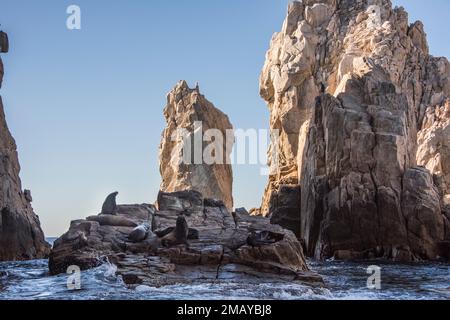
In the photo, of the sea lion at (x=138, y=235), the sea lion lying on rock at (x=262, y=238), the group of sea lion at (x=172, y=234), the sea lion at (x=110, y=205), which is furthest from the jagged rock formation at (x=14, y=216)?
the sea lion lying on rock at (x=262, y=238)

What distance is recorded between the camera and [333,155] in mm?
40531

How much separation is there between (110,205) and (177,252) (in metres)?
8.95

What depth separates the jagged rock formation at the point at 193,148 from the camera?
77.7 metres

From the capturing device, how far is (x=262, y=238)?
2106 centimetres

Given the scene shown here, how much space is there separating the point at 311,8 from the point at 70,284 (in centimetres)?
6340

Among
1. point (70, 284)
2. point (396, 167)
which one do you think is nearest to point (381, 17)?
point (396, 167)

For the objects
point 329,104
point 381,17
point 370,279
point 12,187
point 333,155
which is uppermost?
point 381,17

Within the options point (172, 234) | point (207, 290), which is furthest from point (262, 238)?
point (207, 290)

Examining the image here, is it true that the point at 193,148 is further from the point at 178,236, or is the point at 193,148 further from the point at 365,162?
the point at 178,236

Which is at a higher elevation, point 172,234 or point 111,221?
point 111,221

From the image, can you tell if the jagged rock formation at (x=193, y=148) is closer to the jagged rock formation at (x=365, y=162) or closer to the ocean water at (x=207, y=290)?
the jagged rock formation at (x=365, y=162)

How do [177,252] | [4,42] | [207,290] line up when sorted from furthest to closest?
1. [4,42]
2. [177,252]
3. [207,290]
